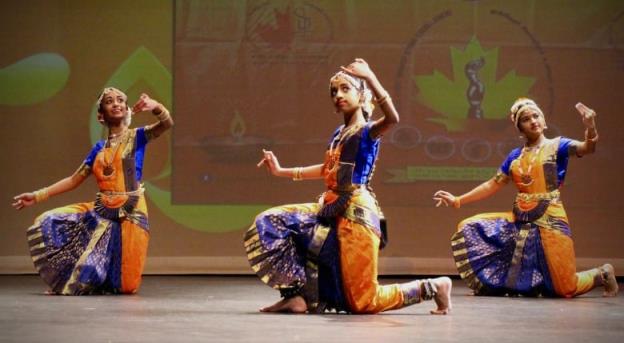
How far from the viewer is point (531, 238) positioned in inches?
229

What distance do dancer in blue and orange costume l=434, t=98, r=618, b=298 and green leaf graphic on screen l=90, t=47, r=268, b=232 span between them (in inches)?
75.7

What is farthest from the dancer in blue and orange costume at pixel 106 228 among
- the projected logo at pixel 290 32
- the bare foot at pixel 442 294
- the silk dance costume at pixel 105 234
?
the bare foot at pixel 442 294

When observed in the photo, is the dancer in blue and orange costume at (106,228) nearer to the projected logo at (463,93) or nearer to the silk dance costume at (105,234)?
the silk dance costume at (105,234)

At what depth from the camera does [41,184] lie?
7.52m

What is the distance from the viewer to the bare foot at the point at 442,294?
4.57 m

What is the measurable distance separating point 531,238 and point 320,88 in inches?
82.5

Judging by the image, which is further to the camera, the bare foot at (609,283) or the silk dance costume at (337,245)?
the bare foot at (609,283)

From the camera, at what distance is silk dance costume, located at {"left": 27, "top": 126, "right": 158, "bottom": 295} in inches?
224

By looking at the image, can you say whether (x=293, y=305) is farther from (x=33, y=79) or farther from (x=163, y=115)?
(x=33, y=79)

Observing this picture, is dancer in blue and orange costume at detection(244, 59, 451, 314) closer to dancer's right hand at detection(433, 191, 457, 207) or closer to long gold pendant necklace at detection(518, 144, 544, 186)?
dancer's right hand at detection(433, 191, 457, 207)

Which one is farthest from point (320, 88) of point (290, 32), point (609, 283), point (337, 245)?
point (337, 245)

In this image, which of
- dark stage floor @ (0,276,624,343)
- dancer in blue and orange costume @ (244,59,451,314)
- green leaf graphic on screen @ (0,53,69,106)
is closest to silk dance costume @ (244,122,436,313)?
dancer in blue and orange costume @ (244,59,451,314)

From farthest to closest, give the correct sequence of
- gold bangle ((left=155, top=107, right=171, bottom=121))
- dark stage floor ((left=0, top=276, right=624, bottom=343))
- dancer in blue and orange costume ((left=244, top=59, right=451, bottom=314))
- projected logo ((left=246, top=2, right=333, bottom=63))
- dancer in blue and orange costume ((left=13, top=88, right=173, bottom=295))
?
projected logo ((left=246, top=2, right=333, bottom=63)), dancer in blue and orange costume ((left=13, top=88, right=173, bottom=295)), gold bangle ((left=155, top=107, right=171, bottom=121)), dancer in blue and orange costume ((left=244, top=59, right=451, bottom=314)), dark stage floor ((left=0, top=276, right=624, bottom=343))

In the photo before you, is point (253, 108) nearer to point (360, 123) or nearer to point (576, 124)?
point (576, 124)
